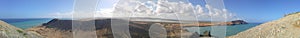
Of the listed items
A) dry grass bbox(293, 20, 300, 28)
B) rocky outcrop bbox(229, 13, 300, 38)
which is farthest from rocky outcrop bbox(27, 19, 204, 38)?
dry grass bbox(293, 20, 300, 28)

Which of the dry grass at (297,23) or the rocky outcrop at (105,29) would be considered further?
the rocky outcrop at (105,29)

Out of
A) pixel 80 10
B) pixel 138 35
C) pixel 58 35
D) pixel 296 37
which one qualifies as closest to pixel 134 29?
pixel 138 35

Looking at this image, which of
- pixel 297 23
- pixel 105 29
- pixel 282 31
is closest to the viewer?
pixel 282 31

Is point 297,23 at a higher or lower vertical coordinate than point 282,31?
higher

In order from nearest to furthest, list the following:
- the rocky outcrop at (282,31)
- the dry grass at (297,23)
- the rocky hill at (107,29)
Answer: the rocky outcrop at (282,31), the dry grass at (297,23), the rocky hill at (107,29)

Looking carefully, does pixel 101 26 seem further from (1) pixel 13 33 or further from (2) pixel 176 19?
(1) pixel 13 33

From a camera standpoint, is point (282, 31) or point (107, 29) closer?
point (282, 31)

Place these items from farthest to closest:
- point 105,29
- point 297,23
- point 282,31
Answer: point 105,29, point 297,23, point 282,31

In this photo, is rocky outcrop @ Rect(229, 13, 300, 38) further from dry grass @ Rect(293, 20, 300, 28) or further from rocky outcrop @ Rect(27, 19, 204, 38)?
rocky outcrop @ Rect(27, 19, 204, 38)

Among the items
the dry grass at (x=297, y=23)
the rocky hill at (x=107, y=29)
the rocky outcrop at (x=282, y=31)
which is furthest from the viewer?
the rocky hill at (x=107, y=29)

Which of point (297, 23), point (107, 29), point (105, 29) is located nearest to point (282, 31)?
point (297, 23)

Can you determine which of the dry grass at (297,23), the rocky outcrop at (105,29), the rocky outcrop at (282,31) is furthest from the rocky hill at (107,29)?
the dry grass at (297,23)

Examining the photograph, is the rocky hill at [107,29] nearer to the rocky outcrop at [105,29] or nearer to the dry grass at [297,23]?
the rocky outcrop at [105,29]

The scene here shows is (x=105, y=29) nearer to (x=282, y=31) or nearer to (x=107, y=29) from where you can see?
(x=107, y=29)
